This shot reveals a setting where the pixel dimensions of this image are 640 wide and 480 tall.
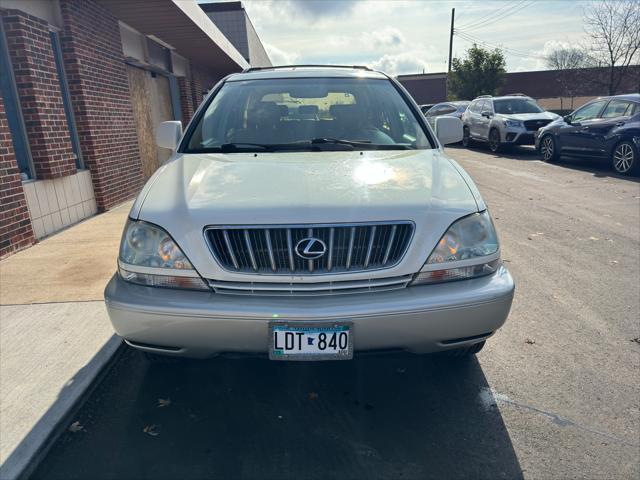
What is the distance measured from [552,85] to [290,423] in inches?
1878

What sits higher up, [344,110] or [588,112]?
[344,110]

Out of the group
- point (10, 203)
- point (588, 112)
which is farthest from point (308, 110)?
point (588, 112)

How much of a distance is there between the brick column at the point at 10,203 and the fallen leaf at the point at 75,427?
323 cm

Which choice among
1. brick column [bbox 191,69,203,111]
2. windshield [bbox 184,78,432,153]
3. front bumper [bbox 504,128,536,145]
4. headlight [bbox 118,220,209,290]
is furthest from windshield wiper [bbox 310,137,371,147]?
front bumper [bbox 504,128,536,145]

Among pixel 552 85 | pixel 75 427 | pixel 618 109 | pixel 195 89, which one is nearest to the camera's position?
pixel 75 427

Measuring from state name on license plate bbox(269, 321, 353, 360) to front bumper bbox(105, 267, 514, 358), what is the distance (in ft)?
0.11

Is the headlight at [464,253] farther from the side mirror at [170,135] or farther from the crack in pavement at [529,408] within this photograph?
the side mirror at [170,135]

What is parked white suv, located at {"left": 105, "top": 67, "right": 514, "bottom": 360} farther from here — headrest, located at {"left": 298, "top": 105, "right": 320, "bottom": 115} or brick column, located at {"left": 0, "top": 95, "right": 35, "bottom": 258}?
brick column, located at {"left": 0, "top": 95, "right": 35, "bottom": 258}

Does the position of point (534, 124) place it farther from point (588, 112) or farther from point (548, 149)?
point (588, 112)

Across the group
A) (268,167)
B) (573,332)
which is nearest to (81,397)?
(268,167)

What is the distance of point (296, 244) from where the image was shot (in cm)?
216

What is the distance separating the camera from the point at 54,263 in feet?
15.6

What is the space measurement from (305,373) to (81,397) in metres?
1.23

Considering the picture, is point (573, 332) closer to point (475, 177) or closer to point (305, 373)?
point (305, 373)
